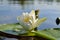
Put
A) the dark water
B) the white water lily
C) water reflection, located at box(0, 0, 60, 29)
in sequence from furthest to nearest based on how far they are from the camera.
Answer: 1. water reflection, located at box(0, 0, 60, 29)
2. the dark water
3. the white water lily

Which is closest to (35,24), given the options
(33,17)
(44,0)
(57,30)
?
(33,17)

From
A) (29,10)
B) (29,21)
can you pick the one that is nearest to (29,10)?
(29,10)

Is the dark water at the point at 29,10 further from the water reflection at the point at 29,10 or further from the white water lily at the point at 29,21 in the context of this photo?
the white water lily at the point at 29,21

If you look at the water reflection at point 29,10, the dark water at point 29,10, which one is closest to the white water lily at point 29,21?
the dark water at point 29,10

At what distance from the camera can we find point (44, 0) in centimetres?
317

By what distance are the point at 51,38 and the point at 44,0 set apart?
2371mm

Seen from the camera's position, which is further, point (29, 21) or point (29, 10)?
point (29, 10)

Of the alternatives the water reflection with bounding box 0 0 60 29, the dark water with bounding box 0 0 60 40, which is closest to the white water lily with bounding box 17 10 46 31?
the dark water with bounding box 0 0 60 40

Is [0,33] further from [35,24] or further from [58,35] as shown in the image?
[58,35]

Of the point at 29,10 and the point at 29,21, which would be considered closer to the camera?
the point at 29,21

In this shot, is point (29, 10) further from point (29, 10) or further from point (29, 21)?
point (29, 21)

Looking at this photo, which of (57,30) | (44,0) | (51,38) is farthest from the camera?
(44,0)

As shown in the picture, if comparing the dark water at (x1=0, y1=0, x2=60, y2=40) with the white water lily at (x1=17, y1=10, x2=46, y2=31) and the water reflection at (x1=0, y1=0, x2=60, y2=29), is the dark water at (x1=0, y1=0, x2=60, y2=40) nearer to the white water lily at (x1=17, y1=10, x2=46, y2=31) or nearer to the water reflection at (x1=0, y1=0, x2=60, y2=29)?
the water reflection at (x1=0, y1=0, x2=60, y2=29)

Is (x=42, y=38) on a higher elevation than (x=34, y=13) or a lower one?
lower
